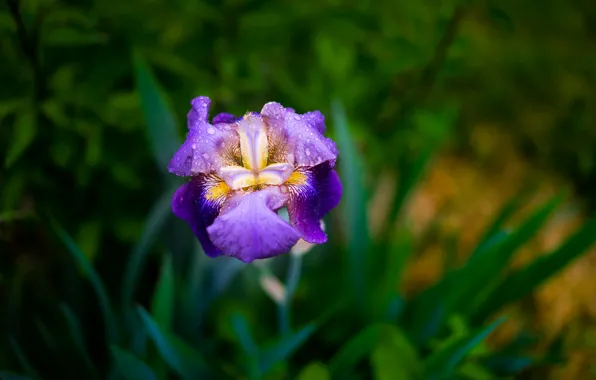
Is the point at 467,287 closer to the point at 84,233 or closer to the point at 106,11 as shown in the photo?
the point at 84,233

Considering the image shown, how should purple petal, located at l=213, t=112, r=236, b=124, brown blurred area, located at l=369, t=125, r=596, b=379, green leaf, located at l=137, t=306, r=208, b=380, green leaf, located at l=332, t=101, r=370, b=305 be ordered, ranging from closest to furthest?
purple petal, located at l=213, t=112, r=236, b=124 < green leaf, located at l=137, t=306, r=208, b=380 < green leaf, located at l=332, t=101, r=370, b=305 < brown blurred area, located at l=369, t=125, r=596, b=379

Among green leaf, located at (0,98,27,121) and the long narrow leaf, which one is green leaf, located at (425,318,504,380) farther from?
green leaf, located at (0,98,27,121)

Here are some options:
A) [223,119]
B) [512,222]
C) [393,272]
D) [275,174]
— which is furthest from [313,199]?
[512,222]

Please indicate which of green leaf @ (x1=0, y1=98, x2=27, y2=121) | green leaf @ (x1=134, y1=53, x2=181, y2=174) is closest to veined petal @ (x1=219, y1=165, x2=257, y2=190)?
green leaf @ (x1=134, y1=53, x2=181, y2=174)

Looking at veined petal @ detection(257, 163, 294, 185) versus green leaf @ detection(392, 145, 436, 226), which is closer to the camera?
veined petal @ detection(257, 163, 294, 185)

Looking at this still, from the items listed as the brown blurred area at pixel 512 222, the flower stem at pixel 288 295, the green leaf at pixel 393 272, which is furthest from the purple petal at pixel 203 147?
the brown blurred area at pixel 512 222

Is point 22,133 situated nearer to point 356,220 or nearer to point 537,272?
point 356,220

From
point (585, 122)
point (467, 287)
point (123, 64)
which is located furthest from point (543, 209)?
point (123, 64)
